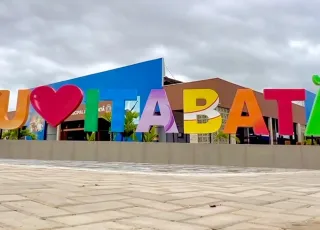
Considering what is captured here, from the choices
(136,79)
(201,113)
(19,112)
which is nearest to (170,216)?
(201,113)

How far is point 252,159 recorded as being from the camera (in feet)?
49.5

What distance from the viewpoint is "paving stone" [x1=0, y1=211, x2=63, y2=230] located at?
2.93 meters

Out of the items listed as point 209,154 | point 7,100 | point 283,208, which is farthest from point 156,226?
point 7,100

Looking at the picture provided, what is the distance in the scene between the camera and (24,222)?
3086 millimetres

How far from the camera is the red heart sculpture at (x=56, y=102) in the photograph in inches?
692

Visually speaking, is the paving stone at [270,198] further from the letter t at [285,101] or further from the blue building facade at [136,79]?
the blue building facade at [136,79]

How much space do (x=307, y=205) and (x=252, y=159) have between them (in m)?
10.6

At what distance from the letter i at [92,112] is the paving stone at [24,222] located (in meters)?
14.4

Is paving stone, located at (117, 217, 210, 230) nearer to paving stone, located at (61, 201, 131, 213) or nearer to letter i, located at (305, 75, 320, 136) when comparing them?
paving stone, located at (61, 201, 131, 213)

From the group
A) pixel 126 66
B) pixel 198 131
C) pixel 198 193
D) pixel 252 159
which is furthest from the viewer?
pixel 126 66

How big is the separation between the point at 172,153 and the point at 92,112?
5.21 meters

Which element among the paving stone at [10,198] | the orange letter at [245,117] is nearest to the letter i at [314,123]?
the orange letter at [245,117]

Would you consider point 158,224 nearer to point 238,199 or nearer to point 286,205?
point 238,199

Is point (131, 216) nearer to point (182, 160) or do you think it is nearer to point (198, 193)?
point (198, 193)
